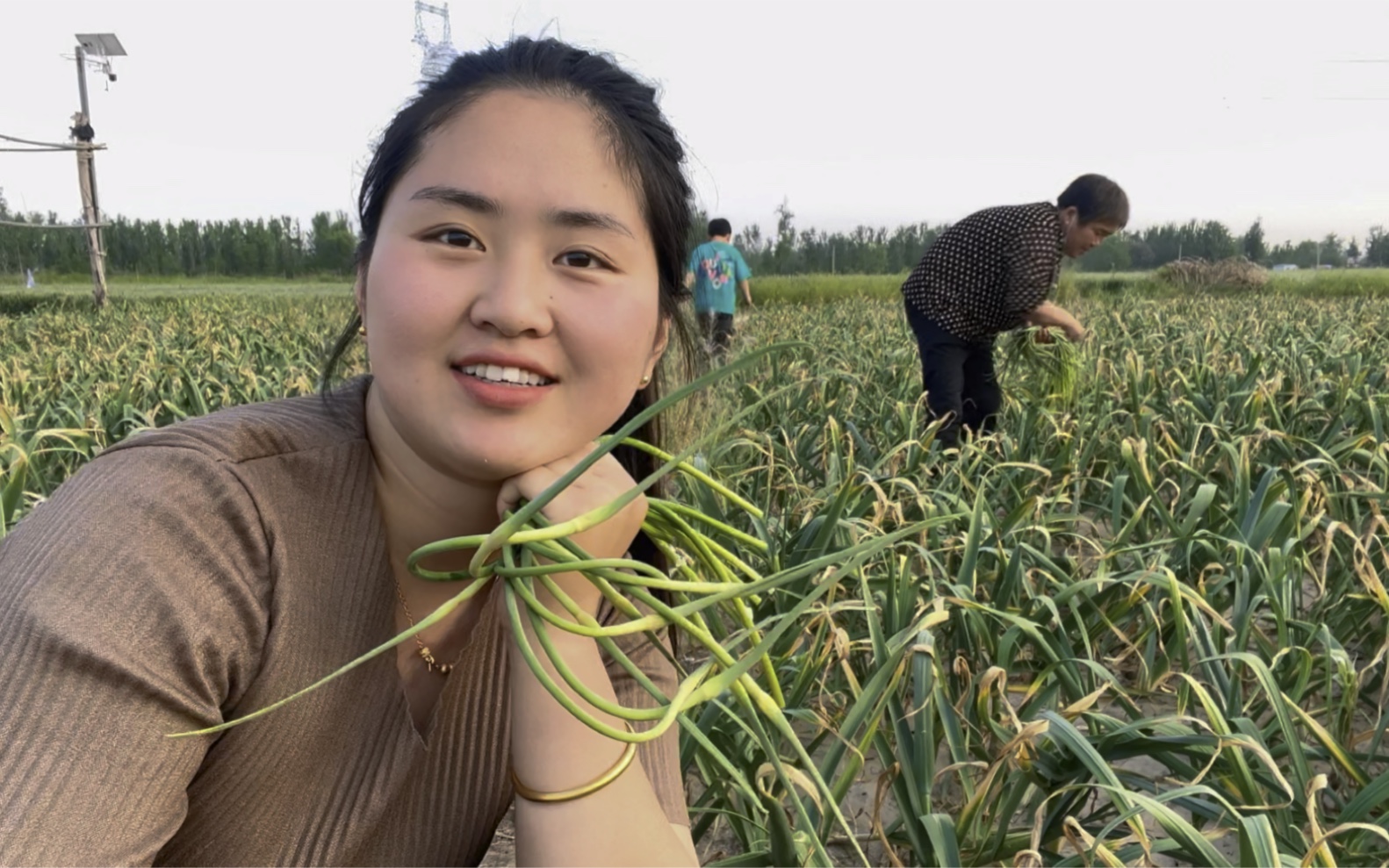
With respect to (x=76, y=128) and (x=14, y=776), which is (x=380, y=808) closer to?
(x=14, y=776)

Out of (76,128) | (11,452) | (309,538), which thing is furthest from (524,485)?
(76,128)

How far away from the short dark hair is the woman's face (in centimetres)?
320

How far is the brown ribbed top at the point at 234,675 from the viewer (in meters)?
0.64

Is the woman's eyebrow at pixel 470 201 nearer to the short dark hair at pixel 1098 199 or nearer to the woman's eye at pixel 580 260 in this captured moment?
the woman's eye at pixel 580 260

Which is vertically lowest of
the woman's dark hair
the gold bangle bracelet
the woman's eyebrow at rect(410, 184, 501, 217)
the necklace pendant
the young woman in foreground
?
the gold bangle bracelet

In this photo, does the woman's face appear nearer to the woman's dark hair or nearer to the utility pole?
the woman's dark hair

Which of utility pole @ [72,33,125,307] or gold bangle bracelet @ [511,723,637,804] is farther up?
utility pole @ [72,33,125,307]

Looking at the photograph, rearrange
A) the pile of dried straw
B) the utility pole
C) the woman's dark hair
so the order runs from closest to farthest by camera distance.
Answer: the woman's dark hair < the utility pole < the pile of dried straw

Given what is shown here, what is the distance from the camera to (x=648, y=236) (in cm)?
91

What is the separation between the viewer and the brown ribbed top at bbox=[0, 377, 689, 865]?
0.64m

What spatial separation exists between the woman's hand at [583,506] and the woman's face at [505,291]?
17 millimetres

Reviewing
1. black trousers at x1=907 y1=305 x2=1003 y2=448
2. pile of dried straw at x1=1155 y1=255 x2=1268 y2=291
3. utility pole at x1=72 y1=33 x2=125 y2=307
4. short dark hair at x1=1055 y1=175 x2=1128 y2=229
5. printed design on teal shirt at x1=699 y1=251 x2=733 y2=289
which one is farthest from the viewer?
pile of dried straw at x1=1155 y1=255 x2=1268 y2=291

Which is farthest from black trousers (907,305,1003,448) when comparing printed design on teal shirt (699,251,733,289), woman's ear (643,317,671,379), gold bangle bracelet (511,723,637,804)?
gold bangle bracelet (511,723,637,804)

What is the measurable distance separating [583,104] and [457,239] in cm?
20
